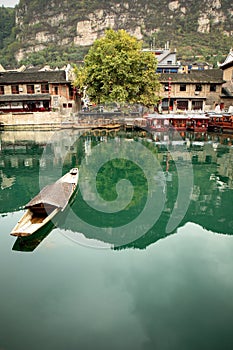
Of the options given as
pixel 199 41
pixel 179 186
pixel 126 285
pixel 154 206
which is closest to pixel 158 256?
pixel 126 285

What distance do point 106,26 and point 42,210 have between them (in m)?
138

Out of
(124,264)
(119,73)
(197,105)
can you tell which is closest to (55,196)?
(124,264)

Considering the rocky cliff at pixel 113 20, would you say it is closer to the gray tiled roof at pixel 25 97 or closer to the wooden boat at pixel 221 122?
the gray tiled roof at pixel 25 97

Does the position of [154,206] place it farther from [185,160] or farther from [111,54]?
[111,54]

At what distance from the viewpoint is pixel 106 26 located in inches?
5231

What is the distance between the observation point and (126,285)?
345 inches

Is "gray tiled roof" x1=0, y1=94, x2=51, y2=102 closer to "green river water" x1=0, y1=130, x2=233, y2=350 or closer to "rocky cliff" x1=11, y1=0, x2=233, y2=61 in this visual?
"green river water" x1=0, y1=130, x2=233, y2=350

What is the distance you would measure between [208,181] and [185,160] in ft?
17.0

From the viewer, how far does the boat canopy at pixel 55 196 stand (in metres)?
11.6

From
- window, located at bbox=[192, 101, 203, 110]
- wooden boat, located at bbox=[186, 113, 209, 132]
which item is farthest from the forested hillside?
wooden boat, located at bbox=[186, 113, 209, 132]

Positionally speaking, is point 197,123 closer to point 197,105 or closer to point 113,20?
point 197,105

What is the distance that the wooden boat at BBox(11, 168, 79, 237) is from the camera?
34.2ft

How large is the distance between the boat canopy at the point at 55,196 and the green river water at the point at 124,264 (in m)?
0.75

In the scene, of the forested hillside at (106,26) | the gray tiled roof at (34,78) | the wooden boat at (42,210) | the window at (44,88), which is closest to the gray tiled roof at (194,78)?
the gray tiled roof at (34,78)
